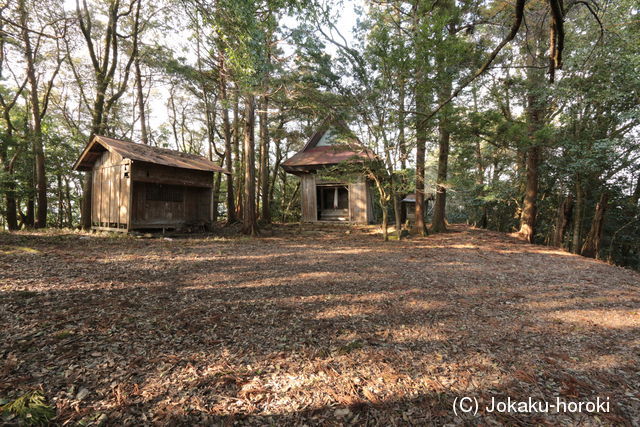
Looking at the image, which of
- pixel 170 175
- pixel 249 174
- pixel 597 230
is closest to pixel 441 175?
pixel 597 230

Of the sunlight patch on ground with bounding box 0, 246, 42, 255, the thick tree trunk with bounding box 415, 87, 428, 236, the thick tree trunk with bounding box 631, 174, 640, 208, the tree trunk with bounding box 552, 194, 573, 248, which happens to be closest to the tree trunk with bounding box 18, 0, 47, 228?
the sunlight patch on ground with bounding box 0, 246, 42, 255

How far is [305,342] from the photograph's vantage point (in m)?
2.97

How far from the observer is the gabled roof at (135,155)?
981cm

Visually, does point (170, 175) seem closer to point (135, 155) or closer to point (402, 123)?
point (135, 155)

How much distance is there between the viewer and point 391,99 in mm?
8734

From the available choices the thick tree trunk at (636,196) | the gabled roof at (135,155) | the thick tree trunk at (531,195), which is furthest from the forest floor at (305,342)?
the thick tree trunk at (636,196)

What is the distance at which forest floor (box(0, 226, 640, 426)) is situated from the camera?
80.7 inches

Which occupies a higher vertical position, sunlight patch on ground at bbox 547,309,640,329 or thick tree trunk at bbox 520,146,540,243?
thick tree trunk at bbox 520,146,540,243

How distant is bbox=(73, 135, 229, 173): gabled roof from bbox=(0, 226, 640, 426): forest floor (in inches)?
196

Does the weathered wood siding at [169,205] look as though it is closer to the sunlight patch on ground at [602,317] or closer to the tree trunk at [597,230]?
the sunlight patch on ground at [602,317]

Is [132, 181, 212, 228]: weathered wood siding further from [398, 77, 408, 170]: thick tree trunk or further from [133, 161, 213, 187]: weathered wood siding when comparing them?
[398, 77, 408, 170]: thick tree trunk

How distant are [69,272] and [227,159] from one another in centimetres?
1216

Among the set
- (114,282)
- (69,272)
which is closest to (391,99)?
(114,282)

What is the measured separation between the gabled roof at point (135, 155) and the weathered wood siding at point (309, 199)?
5.26 metres
